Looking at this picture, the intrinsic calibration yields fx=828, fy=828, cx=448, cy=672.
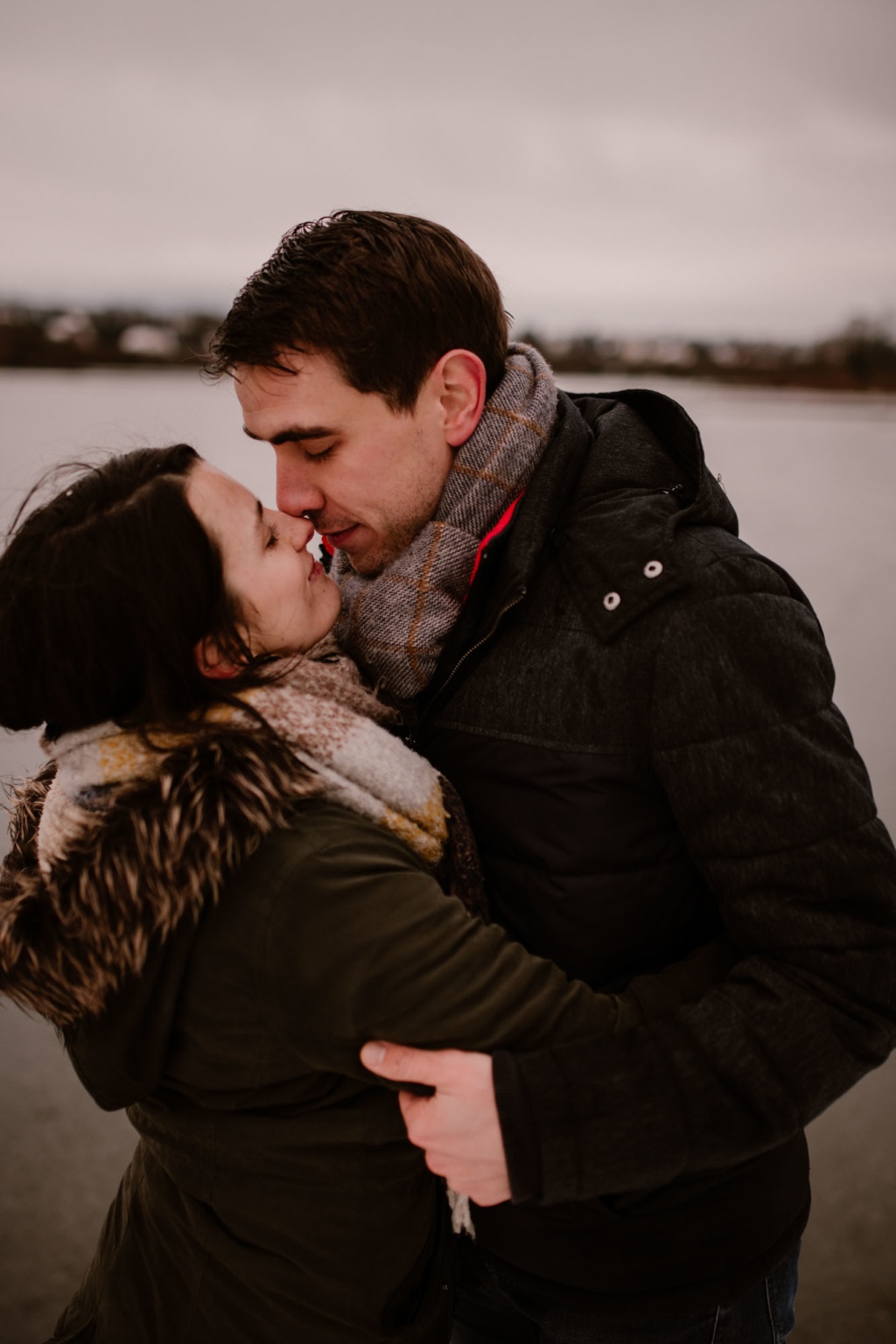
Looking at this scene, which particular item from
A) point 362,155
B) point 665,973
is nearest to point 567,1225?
point 665,973

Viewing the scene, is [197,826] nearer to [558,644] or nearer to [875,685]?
[558,644]

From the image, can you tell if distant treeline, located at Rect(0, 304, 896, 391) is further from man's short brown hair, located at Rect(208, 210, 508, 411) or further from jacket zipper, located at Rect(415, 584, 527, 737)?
jacket zipper, located at Rect(415, 584, 527, 737)

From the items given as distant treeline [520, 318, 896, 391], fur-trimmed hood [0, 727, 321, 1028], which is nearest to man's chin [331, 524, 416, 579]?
fur-trimmed hood [0, 727, 321, 1028]

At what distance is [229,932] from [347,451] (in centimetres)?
60

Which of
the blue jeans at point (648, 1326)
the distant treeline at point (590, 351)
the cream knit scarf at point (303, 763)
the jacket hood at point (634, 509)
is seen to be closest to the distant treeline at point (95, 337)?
the distant treeline at point (590, 351)

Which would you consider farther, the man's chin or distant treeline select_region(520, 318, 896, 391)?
distant treeline select_region(520, 318, 896, 391)

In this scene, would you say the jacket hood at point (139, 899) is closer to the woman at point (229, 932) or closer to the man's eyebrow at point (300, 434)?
the woman at point (229, 932)

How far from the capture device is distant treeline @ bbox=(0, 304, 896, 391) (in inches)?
75.7

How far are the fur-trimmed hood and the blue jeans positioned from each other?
55cm

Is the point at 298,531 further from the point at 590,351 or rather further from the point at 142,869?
the point at 590,351

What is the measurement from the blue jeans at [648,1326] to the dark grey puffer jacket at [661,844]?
4cm

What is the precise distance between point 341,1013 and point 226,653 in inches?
13.2

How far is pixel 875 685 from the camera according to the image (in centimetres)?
240

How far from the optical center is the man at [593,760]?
0.66 meters
